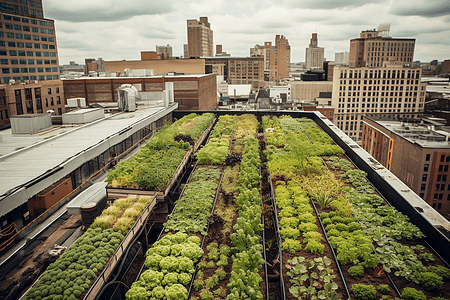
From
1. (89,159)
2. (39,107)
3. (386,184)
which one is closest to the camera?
(386,184)

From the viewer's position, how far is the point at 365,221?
1478 cm

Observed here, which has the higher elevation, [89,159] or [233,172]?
[89,159]

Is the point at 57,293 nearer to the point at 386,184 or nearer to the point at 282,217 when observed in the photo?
the point at 282,217

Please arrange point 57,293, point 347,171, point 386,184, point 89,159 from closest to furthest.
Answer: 1. point 57,293
2. point 386,184
3. point 89,159
4. point 347,171

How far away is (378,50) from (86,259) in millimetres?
151949

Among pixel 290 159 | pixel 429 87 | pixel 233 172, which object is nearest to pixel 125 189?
pixel 233 172

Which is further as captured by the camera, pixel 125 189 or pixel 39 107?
pixel 39 107

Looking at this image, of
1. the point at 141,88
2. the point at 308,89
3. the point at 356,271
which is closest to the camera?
the point at 356,271

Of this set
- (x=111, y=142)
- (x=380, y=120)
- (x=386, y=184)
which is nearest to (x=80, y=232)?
(x=111, y=142)

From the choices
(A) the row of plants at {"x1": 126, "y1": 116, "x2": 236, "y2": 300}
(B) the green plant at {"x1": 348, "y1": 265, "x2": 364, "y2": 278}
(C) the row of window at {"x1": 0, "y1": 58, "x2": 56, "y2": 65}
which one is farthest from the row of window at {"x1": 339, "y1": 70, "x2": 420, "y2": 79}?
(B) the green plant at {"x1": 348, "y1": 265, "x2": 364, "y2": 278}

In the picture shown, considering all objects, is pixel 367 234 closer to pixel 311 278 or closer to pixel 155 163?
pixel 311 278

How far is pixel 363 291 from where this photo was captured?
408 inches

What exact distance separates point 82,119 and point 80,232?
51.8 ft

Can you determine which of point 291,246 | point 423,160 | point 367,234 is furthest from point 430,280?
point 423,160
